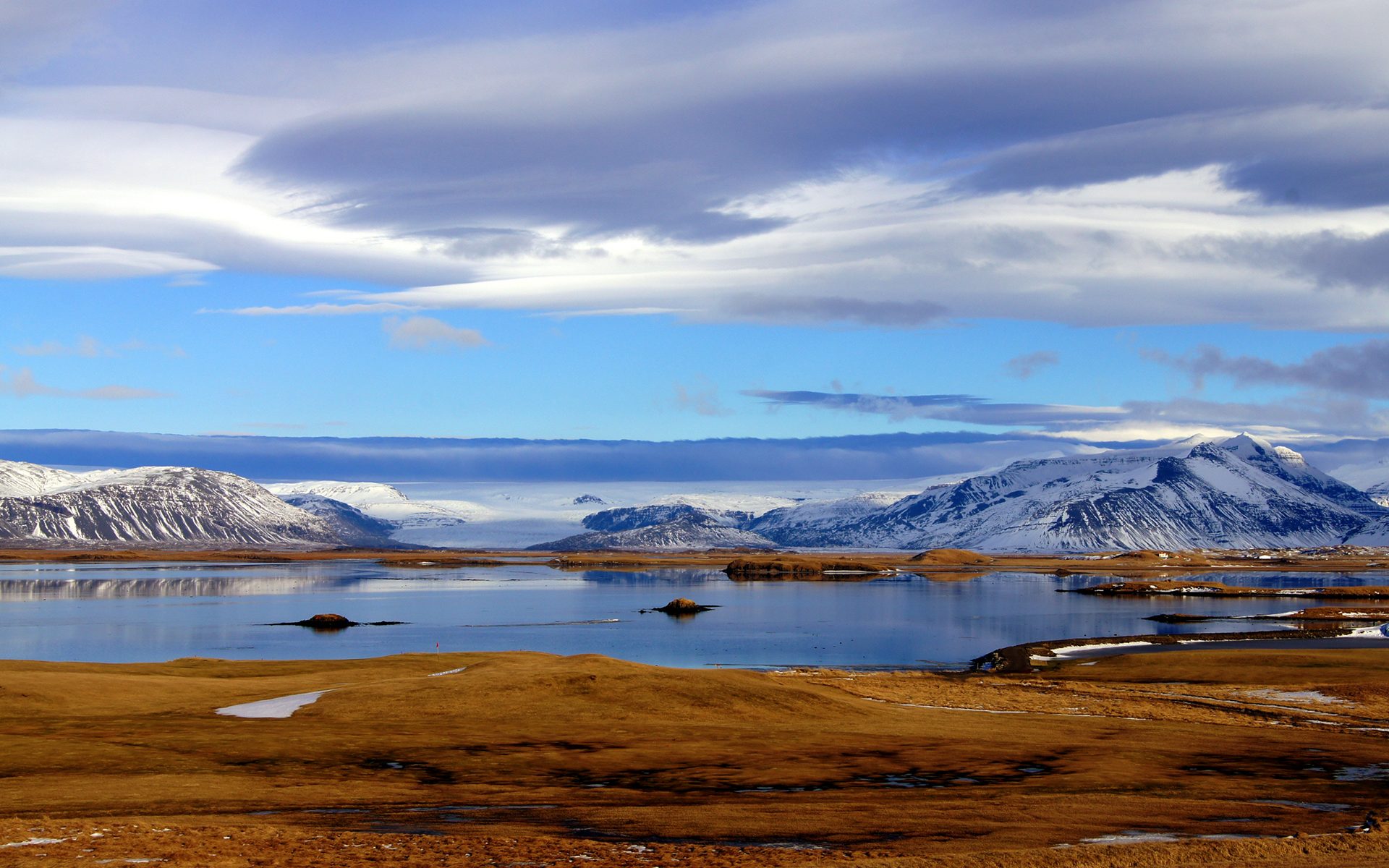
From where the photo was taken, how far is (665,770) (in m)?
33.2

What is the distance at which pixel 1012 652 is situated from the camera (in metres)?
79.7

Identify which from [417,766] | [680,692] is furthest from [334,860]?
[680,692]

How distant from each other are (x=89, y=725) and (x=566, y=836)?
2256 centimetres

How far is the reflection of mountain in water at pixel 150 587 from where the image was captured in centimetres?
14712

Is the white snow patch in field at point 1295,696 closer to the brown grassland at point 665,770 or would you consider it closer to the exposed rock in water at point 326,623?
the brown grassland at point 665,770

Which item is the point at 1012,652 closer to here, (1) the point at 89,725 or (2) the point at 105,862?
(1) the point at 89,725

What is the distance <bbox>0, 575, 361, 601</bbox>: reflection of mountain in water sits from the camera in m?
147

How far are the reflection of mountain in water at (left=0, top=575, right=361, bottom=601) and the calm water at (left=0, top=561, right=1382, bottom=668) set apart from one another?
0.43 m

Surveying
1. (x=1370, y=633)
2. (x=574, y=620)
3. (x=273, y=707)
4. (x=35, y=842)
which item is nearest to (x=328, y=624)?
(x=574, y=620)

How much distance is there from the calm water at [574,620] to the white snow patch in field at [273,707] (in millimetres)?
29892

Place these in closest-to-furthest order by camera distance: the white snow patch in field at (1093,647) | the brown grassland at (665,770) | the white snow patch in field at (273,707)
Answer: the brown grassland at (665,770) < the white snow patch in field at (273,707) < the white snow patch in field at (1093,647)

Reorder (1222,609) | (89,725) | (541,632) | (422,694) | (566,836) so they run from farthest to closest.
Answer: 1. (1222,609)
2. (541,632)
3. (422,694)
4. (89,725)
5. (566,836)

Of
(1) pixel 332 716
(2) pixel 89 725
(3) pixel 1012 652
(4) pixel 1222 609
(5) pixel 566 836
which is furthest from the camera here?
(4) pixel 1222 609

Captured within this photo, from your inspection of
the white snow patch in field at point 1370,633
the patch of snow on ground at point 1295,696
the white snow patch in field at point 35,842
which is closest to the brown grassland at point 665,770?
the white snow patch in field at point 35,842
